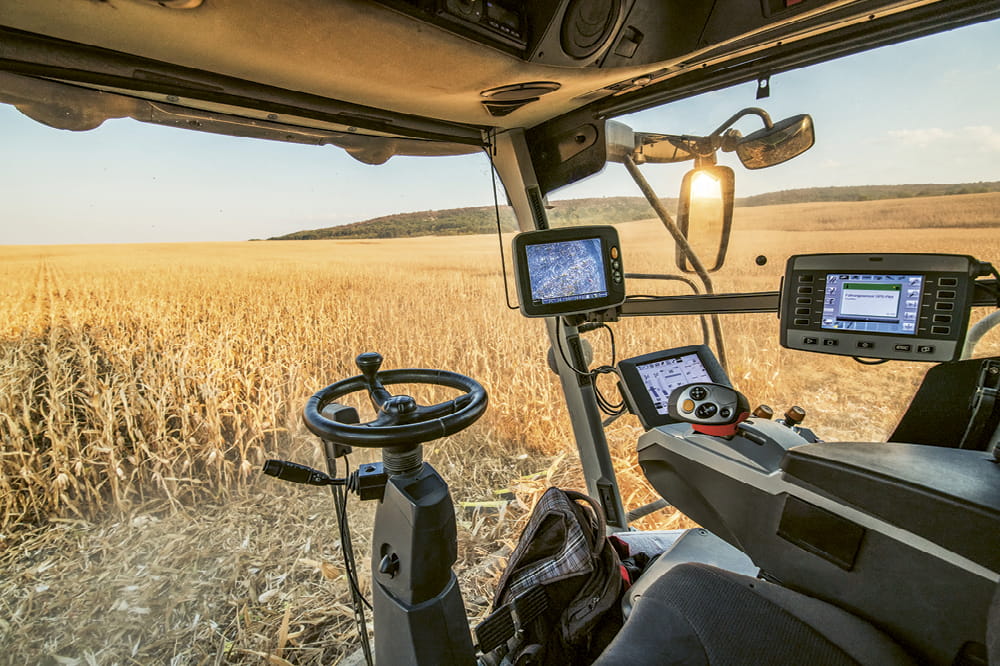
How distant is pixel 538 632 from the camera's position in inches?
63.2

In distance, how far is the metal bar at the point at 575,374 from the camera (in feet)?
7.88

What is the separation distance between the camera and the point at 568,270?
192cm

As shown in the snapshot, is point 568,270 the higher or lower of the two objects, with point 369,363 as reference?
higher

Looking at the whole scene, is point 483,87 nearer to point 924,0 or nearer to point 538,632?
point 924,0

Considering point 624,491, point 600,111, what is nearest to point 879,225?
point 600,111

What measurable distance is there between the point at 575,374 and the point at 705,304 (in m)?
0.72

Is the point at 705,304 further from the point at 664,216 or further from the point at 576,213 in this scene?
the point at 576,213

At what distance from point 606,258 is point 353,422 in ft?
3.95

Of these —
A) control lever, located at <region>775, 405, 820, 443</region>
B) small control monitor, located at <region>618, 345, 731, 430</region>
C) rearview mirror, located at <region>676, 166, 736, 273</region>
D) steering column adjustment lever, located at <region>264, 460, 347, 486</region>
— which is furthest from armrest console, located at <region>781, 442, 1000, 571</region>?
rearview mirror, located at <region>676, 166, 736, 273</region>

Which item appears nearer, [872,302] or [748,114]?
[872,302]

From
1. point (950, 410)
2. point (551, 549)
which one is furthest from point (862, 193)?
point (551, 549)

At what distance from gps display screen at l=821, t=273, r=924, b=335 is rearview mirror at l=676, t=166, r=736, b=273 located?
0.60 metres

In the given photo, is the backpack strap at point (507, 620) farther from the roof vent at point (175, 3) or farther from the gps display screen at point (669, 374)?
the roof vent at point (175, 3)

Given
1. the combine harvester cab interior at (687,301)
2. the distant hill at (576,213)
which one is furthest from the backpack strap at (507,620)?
the distant hill at (576,213)
